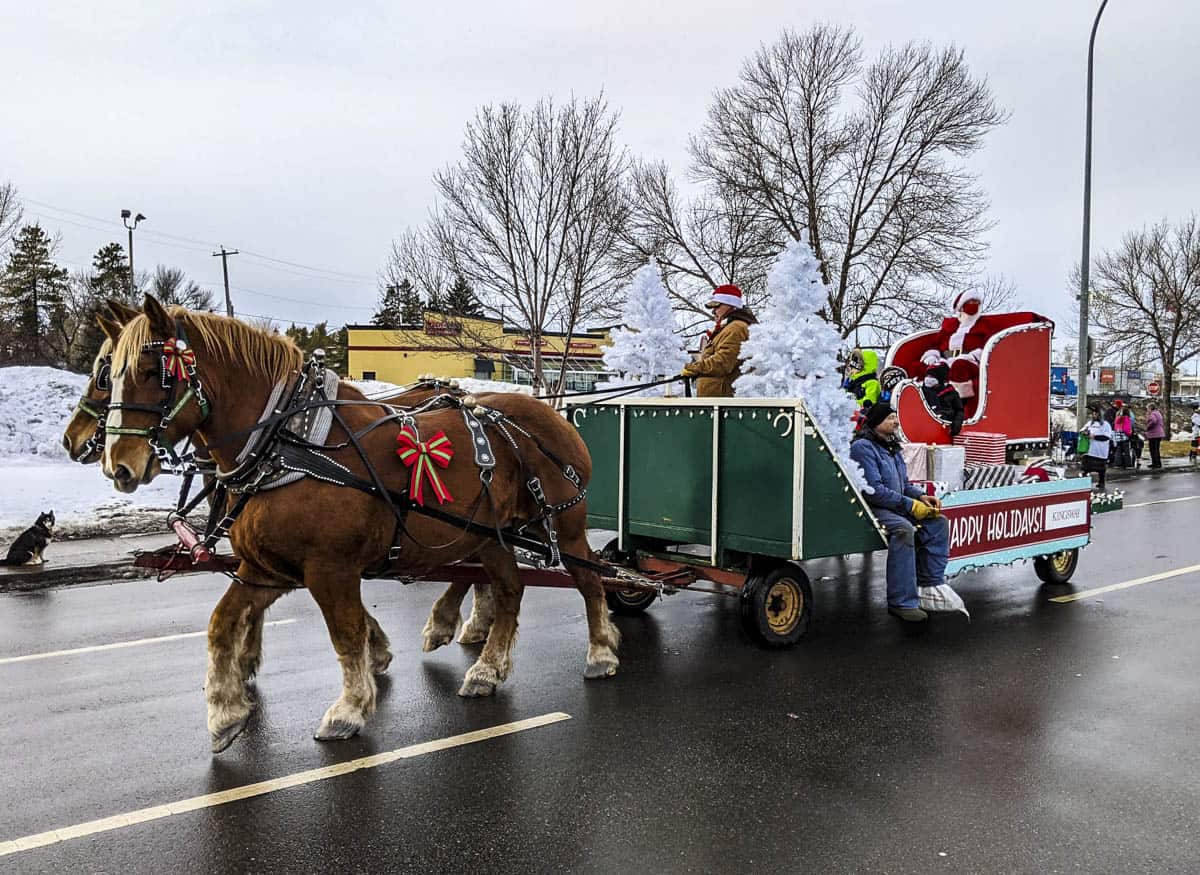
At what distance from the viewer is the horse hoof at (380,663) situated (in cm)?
576

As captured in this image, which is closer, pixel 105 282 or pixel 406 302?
pixel 406 302

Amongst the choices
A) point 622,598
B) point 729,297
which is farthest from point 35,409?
point 729,297

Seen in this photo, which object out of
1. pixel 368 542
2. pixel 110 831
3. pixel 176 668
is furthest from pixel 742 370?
pixel 110 831

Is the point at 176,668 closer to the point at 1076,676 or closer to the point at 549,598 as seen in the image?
the point at 549,598

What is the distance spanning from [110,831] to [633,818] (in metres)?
2.05

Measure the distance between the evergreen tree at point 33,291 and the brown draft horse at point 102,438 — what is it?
43.2 metres

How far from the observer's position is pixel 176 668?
5992 millimetres

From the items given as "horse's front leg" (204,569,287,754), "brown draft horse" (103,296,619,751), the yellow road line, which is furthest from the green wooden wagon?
"horse's front leg" (204,569,287,754)

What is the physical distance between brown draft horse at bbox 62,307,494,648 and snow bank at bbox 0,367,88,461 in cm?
1141

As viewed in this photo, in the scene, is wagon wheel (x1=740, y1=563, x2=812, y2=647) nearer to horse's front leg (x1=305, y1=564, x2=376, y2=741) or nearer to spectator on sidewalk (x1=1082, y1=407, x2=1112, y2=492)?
horse's front leg (x1=305, y1=564, x2=376, y2=741)

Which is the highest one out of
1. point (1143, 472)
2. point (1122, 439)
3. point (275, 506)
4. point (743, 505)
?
point (275, 506)

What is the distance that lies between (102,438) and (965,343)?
8.90 meters

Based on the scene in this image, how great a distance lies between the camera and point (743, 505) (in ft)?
21.0

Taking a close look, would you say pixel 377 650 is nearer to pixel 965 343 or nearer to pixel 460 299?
pixel 965 343
